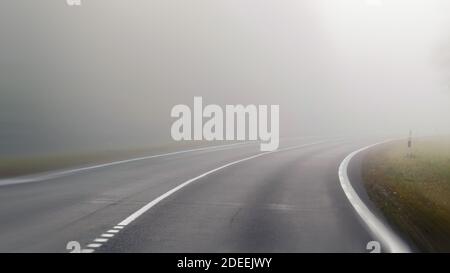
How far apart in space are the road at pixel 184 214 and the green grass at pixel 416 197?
0.84 metres

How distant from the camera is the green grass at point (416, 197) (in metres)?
8.08

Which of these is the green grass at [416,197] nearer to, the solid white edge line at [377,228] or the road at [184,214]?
the solid white edge line at [377,228]

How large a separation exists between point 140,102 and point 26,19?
15822 millimetres

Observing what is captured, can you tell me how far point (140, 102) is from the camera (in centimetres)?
6031

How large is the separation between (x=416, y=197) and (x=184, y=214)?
6.01 metres

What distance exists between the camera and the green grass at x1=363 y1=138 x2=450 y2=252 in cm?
808

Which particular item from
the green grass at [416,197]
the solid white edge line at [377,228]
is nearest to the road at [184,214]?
the solid white edge line at [377,228]

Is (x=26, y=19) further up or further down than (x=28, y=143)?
further up

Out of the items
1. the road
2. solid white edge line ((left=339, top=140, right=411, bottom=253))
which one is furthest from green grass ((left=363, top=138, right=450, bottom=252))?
the road

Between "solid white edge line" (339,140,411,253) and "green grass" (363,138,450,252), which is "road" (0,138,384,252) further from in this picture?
"green grass" (363,138,450,252)

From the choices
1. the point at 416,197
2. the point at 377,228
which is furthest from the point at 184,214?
the point at 416,197

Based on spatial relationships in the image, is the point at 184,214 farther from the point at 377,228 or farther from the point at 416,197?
the point at 416,197
